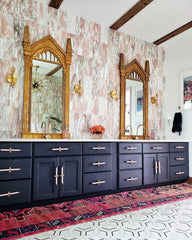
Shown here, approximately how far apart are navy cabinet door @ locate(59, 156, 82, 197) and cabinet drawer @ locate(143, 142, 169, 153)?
1178mm

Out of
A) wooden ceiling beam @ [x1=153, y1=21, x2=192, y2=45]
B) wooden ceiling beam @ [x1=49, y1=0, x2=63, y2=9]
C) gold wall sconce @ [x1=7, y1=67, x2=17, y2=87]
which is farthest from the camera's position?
wooden ceiling beam @ [x1=153, y1=21, x2=192, y2=45]

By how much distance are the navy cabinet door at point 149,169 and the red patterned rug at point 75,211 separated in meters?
0.18

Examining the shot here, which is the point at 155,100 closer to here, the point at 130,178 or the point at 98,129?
the point at 98,129

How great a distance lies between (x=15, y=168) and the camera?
2453 millimetres

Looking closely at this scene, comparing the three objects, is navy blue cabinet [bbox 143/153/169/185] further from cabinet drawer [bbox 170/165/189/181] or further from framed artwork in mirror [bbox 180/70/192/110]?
framed artwork in mirror [bbox 180/70/192/110]

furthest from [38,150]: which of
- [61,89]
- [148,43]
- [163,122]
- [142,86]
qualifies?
[148,43]

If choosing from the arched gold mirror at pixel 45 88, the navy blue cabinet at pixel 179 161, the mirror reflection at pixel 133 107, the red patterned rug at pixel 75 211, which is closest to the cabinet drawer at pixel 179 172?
the navy blue cabinet at pixel 179 161

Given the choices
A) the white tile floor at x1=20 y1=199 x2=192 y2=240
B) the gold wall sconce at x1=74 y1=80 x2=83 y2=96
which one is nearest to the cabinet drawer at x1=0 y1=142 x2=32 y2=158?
the white tile floor at x1=20 y1=199 x2=192 y2=240

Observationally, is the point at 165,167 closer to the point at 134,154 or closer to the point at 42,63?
the point at 134,154

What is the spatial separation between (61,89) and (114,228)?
6.78 feet

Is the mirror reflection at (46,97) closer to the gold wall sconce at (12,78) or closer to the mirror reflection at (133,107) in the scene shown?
the gold wall sconce at (12,78)

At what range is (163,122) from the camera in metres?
4.58

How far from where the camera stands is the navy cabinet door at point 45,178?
2.55 m

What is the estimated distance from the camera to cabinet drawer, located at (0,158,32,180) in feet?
7.82
